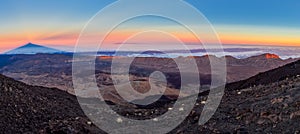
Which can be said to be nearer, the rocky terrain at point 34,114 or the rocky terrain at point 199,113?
the rocky terrain at point 199,113

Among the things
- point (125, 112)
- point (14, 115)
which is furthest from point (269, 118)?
point (14, 115)

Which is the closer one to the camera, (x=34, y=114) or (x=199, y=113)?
(x=199, y=113)

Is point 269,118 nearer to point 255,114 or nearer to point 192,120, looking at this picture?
point 255,114

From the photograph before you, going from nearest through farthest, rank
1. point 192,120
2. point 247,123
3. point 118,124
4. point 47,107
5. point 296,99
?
point 247,123
point 296,99
point 192,120
point 118,124
point 47,107

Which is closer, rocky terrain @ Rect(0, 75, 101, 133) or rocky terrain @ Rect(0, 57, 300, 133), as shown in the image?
rocky terrain @ Rect(0, 57, 300, 133)

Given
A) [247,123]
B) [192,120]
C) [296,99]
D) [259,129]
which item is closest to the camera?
[259,129]

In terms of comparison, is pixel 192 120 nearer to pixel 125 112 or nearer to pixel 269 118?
pixel 269 118

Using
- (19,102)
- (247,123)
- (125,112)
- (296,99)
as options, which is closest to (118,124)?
(125,112)

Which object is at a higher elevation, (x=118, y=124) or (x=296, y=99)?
(x=296, y=99)

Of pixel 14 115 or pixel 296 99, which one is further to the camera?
pixel 14 115
